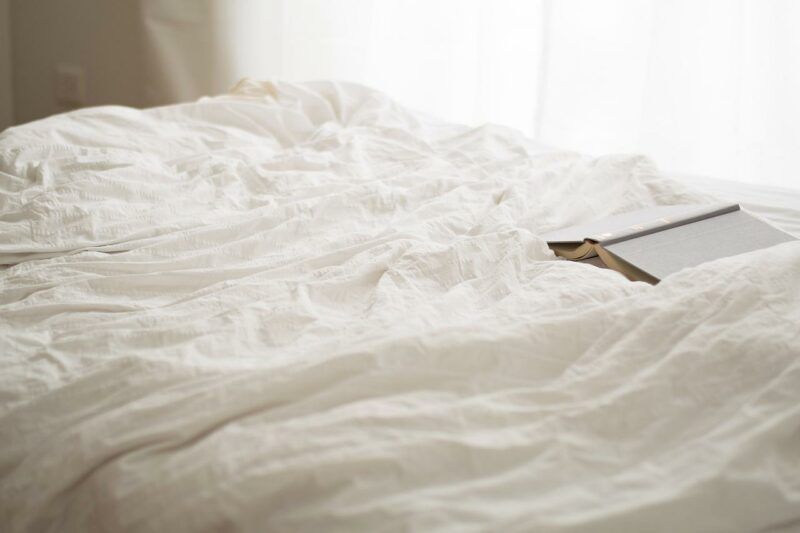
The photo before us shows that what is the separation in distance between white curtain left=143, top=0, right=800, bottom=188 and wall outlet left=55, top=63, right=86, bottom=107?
34 cm

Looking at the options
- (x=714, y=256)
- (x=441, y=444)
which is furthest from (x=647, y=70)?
(x=441, y=444)

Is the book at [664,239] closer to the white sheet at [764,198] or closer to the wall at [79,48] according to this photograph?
the white sheet at [764,198]

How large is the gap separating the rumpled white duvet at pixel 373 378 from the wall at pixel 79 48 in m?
1.78

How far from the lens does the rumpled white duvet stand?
49 cm

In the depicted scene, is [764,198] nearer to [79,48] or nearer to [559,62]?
[559,62]

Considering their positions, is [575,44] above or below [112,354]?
above

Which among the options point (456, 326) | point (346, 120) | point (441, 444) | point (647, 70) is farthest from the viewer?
point (647, 70)

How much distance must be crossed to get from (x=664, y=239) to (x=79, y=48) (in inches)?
94.9

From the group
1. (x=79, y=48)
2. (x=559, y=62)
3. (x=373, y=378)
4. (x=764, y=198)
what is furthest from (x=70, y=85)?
(x=373, y=378)

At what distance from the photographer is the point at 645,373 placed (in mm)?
585

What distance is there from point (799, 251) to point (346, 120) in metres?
1.01

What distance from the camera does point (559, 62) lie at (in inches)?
88.2

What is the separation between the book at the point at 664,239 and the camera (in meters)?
0.82

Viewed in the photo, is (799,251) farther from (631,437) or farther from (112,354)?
(112,354)
